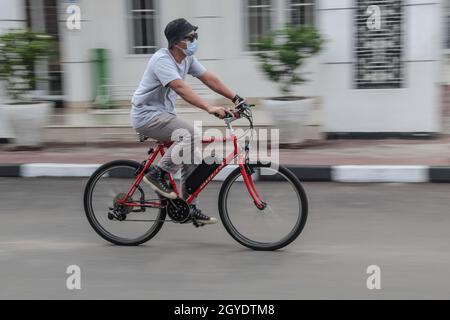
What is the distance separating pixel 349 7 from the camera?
8766mm

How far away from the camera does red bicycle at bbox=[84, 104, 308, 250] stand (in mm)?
4680

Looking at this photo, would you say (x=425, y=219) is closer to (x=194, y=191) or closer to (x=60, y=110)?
(x=194, y=191)

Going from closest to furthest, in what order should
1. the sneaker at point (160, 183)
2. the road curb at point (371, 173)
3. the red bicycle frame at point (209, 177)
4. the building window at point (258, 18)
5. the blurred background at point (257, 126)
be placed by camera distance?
1. the blurred background at point (257, 126)
2. the red bicycle frame at point (209, 177)
3. the sneaker at point (160, 183)
4. the road curb at point (371, 173)
5. the building window at point (258, 18)

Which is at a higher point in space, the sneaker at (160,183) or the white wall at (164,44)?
the white wall at (164,44)

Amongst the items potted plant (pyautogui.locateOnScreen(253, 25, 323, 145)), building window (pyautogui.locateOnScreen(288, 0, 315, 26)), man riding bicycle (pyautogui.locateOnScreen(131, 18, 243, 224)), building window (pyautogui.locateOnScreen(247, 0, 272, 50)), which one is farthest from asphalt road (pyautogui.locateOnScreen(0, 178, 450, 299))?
building window (pyautogui.locateOnScreen(247, 0, 272, 50))

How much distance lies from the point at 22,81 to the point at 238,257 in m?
5.38

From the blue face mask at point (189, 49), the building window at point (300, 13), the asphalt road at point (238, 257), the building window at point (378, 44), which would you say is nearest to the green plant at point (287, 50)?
the building window at point (378, 44)

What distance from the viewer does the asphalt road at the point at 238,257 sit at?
4.04m

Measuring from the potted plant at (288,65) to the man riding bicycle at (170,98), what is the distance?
360 cm

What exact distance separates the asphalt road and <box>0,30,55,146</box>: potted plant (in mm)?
2580

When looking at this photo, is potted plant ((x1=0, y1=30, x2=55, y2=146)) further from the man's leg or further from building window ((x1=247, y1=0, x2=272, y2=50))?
the man's leg

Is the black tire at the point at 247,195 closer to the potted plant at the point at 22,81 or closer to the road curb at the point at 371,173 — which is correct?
the road curb at the point at 371,173

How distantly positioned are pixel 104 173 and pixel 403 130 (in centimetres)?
513
